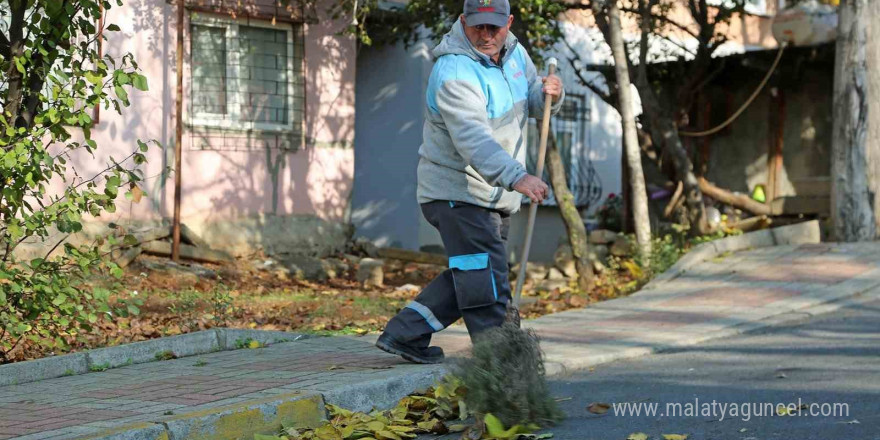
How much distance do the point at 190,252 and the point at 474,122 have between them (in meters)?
7.37

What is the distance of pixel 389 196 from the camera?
600 inches

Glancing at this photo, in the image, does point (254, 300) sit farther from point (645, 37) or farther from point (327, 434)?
point (645, 37)

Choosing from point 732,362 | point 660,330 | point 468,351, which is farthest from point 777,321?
point 468,351

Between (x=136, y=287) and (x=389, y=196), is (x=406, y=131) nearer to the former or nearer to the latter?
(x=389, y=196)

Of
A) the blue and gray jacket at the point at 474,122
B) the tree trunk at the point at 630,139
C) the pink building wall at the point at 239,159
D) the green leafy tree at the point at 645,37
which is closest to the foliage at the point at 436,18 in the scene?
the green leafy tree at the point at 645,37

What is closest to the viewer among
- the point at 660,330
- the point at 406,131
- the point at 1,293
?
the point at 1,293

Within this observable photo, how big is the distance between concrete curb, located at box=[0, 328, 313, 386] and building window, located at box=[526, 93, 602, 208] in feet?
38.5

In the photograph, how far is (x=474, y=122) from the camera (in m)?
4.94

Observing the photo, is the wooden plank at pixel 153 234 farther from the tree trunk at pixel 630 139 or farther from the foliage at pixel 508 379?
the foliage at pixel 508 379

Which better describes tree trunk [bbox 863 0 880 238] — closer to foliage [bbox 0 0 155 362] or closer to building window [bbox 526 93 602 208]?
building window [bbox 526 93 602 208]

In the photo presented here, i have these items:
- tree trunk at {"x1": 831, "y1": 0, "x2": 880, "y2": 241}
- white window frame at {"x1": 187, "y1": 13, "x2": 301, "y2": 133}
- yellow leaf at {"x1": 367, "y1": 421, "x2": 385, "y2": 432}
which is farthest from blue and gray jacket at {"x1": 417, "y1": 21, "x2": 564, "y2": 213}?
tree trunk at {"x1": 831, "y1": 0, "x2": 880, "y2": 241}

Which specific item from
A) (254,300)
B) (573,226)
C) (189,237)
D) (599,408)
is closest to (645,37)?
(573,226)

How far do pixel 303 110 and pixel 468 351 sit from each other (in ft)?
28.4

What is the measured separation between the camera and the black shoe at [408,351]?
5.41 metres
